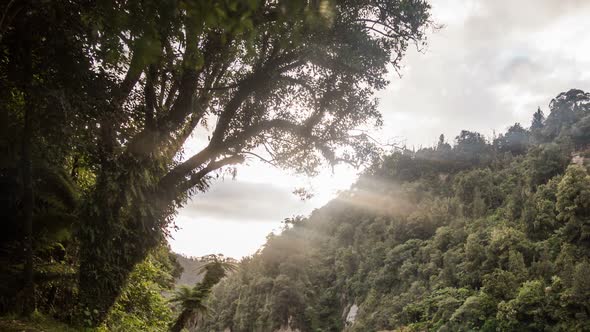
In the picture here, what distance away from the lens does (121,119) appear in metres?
6.78

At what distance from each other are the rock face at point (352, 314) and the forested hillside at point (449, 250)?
0.26 m

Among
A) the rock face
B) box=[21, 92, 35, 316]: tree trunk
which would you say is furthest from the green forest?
the rock face

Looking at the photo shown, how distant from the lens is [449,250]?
49.6 m

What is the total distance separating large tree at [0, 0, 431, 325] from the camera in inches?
220

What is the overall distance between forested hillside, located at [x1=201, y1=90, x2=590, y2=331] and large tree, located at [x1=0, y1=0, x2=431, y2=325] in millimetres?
2106

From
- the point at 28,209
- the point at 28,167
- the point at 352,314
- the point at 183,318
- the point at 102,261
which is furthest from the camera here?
the point at 352,314

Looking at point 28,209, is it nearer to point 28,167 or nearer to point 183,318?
point 28,167

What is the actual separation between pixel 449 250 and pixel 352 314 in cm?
2000

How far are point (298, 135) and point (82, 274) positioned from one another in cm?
486

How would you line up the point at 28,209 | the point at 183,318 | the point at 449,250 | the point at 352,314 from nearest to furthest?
the point at 28,209, the point at 183,318, the point at 449,250, the point at 352,314

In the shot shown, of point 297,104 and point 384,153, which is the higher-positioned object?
point 297,104

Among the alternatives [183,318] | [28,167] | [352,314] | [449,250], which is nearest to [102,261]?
[28,167]

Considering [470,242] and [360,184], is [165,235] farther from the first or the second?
[360,184]

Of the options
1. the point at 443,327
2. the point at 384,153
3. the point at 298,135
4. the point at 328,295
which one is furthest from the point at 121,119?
the point at 328,295
